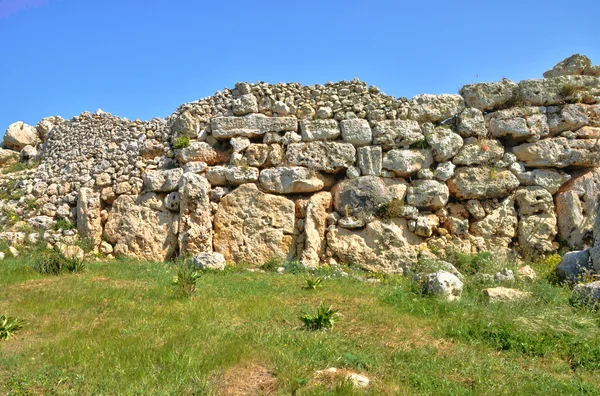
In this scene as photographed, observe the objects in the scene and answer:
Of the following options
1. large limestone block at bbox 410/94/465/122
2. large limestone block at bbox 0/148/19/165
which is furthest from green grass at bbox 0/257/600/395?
large limestone block at bbox 0/148/19/165

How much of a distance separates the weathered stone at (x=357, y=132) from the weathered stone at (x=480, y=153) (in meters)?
2.53

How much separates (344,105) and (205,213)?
198 inches

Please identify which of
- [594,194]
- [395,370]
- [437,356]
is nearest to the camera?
[395,370]

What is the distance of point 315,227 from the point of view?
42.6 feet

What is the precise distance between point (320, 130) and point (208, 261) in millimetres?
4833

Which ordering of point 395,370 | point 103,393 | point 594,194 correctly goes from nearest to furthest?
point 103,393 → point 395,370 → point 594,194

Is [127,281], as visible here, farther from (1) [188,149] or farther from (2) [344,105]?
(2) [344,105]

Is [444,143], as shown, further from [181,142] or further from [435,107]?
[181,142]

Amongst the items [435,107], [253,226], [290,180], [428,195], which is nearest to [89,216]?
[253,226]

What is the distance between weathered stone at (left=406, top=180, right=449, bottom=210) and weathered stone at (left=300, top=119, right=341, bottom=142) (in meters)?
2.68

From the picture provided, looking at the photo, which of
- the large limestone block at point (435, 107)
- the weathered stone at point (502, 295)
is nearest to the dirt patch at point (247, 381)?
the weathered stone at point (502, 295)

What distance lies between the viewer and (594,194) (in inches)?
506

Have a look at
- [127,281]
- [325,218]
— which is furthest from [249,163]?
[127,281]

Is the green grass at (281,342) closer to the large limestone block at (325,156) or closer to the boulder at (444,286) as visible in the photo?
the boulder at (444,286)
